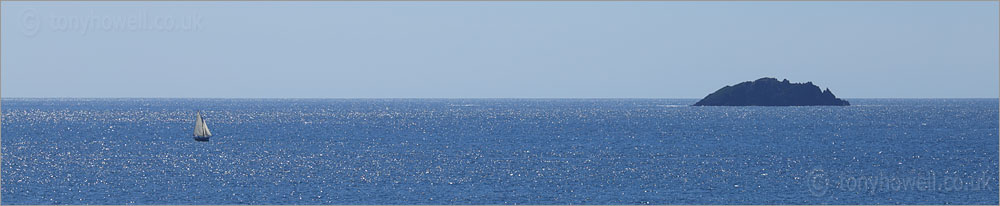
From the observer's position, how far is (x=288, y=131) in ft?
533

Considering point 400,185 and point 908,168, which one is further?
point 908,168

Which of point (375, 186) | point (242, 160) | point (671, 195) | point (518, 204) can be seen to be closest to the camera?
point (518, 204)

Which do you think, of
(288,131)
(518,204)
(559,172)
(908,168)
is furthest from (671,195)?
(288,131)

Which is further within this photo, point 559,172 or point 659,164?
point 659,164

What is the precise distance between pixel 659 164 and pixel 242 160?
35.2 meters

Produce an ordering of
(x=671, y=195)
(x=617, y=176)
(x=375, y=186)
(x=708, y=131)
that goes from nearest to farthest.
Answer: (x=671, y=195) → (x=375, y=186) → (x=617, y=176) → (x=708, y=131)

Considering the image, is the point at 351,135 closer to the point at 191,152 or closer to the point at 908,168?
the point at 191,152

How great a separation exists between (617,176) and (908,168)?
24669 mm

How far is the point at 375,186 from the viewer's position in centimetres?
7494

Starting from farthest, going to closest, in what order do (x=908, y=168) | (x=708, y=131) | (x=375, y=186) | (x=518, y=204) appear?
(x=708, y=131) < (x=908, y=168) < (x=375, y=186) < (x=518, y=204)

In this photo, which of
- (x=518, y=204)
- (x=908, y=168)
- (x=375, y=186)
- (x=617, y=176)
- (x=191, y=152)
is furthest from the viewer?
(x=191, y=152)

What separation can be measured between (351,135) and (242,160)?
47.2 meters

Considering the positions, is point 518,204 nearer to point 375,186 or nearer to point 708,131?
point 375,186

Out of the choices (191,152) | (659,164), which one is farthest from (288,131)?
(659,164)
